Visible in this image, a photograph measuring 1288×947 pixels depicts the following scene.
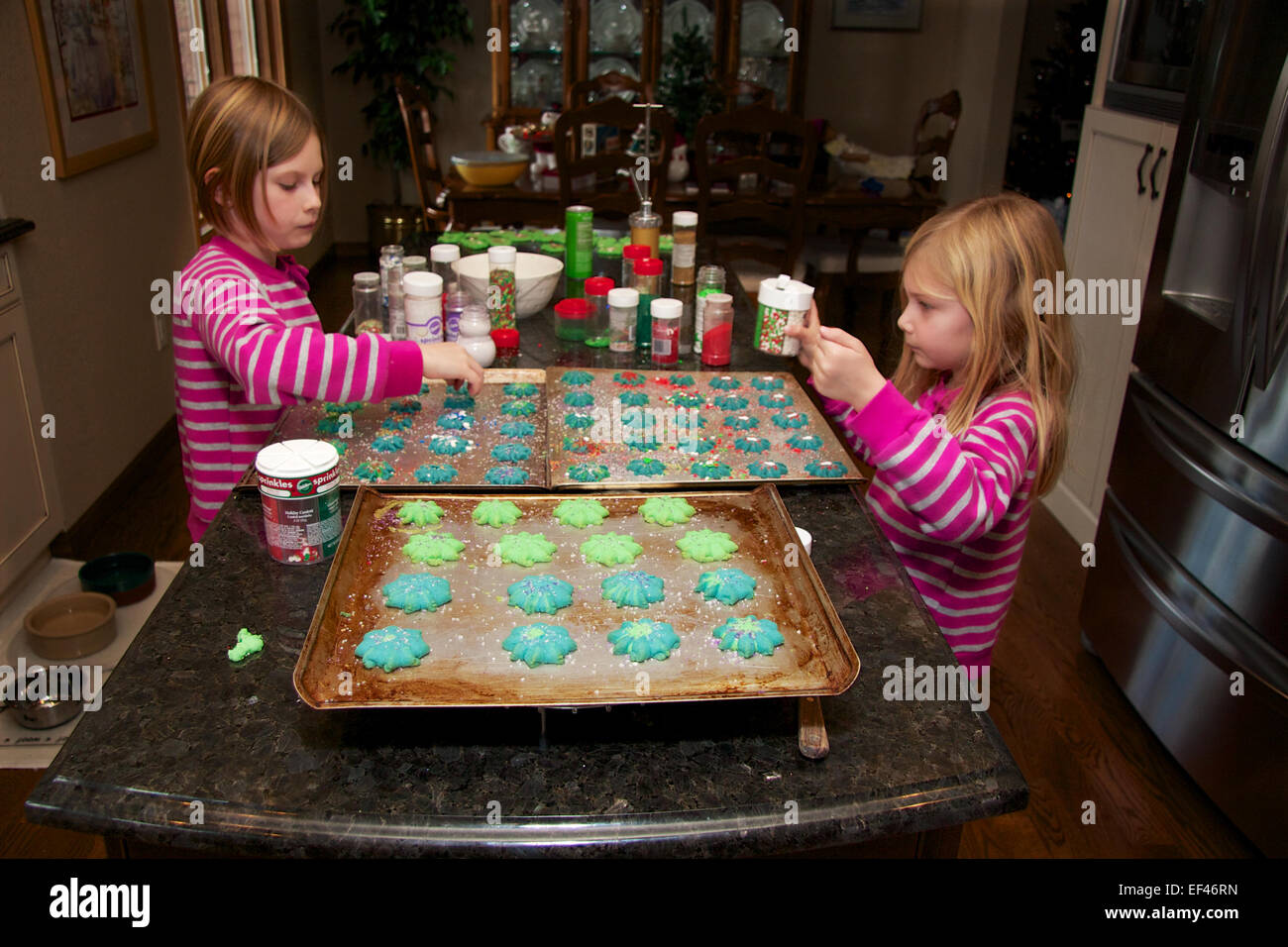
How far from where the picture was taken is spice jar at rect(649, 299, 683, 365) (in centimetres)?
171

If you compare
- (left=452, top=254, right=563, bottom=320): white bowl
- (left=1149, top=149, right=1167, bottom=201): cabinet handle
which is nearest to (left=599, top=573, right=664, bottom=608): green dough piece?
(left=452, top=254, right=563, bottom=320): white bowl

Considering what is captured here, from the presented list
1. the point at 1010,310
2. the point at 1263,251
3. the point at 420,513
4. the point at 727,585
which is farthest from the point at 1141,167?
the point at 420,513

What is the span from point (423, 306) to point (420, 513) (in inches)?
23.6

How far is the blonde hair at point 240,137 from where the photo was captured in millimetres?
1399

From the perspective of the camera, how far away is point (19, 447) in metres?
2.31

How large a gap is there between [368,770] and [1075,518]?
8.43ft

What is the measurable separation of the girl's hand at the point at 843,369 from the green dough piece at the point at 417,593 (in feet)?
1.65

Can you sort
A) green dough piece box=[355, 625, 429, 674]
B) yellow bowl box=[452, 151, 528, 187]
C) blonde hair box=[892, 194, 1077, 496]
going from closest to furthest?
1. green dough piece box=[355, 625, 429, 674]
2. blonde hair box=[892, 194, 1077, 496]
3. yellow bowl box=[452, 151, 528, 187]

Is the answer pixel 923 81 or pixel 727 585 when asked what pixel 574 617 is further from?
pixel 923 81

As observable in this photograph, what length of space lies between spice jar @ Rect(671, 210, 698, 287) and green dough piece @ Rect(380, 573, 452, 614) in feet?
4.09

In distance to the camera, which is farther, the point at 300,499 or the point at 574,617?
the point at 300,499

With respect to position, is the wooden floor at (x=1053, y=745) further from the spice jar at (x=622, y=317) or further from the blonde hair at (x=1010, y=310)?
the spice jar at (x=622, y=317)

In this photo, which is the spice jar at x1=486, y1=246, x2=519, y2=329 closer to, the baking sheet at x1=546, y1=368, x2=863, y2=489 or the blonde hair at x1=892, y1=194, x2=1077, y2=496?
the baking sheet at x1=546, y1=368, x2=863, y2=489

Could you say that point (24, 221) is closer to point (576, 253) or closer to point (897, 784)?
point (576, 253)
